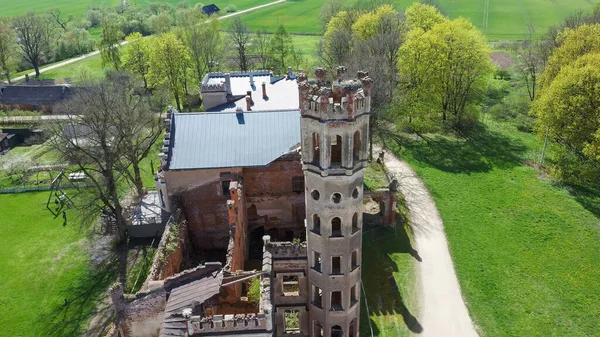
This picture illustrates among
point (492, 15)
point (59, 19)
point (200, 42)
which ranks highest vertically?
point (59, 19)

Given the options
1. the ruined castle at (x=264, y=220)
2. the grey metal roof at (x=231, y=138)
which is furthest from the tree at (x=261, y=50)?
the grey metal roof at (x=231, y=138)

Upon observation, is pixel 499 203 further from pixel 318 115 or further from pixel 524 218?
pixel 318 115

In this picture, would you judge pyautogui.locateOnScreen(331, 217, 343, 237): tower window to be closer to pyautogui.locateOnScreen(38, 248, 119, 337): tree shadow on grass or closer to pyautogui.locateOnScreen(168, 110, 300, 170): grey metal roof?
pyautogui.locateOnScreen(168, 110, 300, 170): grey metal roof

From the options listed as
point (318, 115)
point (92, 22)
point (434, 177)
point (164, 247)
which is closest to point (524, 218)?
point (434, 177)

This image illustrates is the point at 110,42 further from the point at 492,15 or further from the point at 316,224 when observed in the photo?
the point at 492,15

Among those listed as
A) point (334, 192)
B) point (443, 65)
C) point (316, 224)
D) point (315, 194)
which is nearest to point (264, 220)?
point (316, 224)

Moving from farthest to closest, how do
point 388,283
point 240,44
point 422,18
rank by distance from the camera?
point 240,44, point 422,18, point 388,283

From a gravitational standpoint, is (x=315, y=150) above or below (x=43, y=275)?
above
